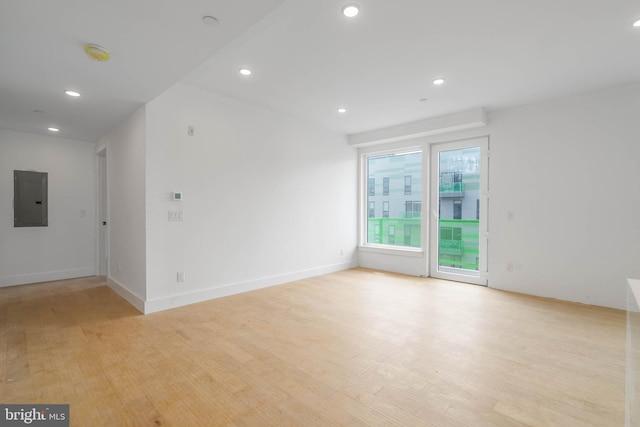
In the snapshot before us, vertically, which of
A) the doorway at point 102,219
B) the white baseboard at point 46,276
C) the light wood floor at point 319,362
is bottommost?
the light wood floor at point 319,362

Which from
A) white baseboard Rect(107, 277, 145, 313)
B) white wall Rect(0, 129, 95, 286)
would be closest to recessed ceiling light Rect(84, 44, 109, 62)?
white baseboard Rect(107, 277, 145, 313)

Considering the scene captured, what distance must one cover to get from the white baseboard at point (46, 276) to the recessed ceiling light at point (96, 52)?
454cm

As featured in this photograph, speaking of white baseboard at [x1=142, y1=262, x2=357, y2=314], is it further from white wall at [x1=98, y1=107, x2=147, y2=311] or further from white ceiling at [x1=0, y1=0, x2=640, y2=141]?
white ceiling at [x1=0, y1=0, x2=640, y2=141]

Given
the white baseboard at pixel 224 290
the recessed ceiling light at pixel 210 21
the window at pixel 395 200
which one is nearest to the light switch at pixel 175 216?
the white baseboard at pixel 224 290

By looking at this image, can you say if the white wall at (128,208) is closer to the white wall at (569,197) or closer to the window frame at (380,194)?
the window frame at (380,194)

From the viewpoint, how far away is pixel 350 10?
228cm

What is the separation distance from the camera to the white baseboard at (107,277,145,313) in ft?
11.8

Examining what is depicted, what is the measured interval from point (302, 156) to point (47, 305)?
4182 mm

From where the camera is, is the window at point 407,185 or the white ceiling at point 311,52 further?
the window at point 407,185

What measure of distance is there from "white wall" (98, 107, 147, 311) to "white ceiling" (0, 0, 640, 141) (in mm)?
332

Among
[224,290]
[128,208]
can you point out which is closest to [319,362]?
[224,290]

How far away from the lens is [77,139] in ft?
17.6

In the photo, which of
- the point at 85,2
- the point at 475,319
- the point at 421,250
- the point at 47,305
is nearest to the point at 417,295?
→ the point at 475,319

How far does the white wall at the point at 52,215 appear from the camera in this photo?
15.7ft
